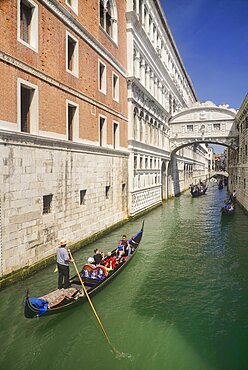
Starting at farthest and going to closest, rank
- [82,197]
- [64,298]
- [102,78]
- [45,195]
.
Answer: [102,78] → [82,197] → [45,195] → [64,298]

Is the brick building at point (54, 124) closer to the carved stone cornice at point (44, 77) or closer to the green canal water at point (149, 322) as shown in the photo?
the carved stone cornice at point (44, 77)

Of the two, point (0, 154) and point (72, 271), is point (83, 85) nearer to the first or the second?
point (0, 154)

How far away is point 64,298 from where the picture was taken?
21.4ft

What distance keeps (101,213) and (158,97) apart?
47.5 ft

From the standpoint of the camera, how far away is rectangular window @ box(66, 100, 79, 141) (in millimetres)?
11177

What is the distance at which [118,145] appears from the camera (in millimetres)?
15859

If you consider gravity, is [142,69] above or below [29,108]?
above

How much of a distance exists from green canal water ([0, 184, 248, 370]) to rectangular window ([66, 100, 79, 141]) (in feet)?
14.6

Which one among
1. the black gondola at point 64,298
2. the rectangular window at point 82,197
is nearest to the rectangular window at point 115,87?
the rectangular window at point 82,197

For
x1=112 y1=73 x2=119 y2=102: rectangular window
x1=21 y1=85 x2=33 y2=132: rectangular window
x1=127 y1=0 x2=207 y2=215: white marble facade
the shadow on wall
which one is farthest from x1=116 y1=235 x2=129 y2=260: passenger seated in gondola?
the shadow on wall

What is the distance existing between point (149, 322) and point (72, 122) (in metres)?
7.64

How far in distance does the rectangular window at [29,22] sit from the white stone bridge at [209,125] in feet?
62.8

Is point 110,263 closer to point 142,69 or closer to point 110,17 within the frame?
point 110,17

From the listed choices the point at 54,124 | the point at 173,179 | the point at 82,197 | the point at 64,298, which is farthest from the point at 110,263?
the point at 173,179
